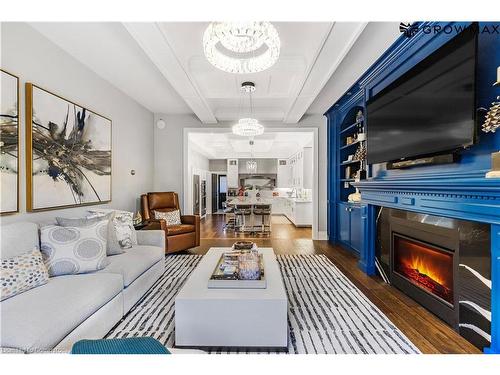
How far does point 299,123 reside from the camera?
5484 mm

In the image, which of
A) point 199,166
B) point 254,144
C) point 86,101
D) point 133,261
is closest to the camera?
point 133,261

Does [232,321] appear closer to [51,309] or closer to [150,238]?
[51,309]

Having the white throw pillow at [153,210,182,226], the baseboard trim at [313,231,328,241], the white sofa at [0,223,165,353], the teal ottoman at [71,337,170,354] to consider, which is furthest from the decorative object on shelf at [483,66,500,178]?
the white throw pillow at [153,210,182,226]

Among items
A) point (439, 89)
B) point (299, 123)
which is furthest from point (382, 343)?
point (299, 123)

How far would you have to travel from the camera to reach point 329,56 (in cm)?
271

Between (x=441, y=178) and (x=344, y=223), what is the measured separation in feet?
9.06

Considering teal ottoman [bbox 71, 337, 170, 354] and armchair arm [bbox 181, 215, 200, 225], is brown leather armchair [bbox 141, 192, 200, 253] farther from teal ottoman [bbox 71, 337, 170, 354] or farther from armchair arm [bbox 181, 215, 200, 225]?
teal ottoman [bbox 71, 337, 170, 354]

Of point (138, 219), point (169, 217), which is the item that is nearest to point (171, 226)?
point (169, 217)

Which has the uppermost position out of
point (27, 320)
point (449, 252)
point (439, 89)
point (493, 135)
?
point (439, 89)

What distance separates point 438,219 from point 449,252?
0.97ft

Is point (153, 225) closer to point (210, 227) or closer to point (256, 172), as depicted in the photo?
point (210, 227)

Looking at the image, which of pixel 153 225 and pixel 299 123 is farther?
pixel 299 123

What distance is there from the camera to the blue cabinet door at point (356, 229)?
13.0ft

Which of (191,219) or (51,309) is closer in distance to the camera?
(51,309)
